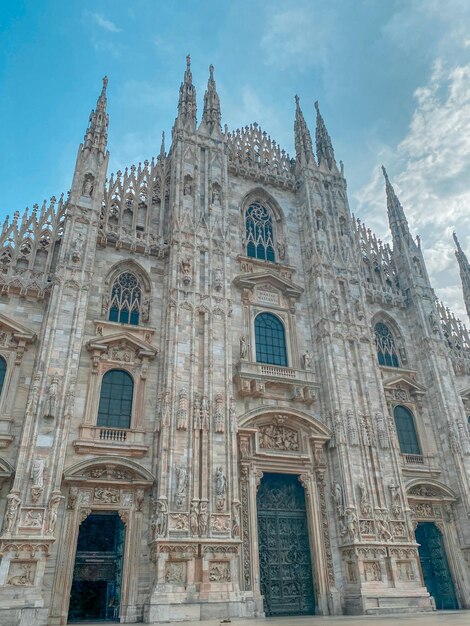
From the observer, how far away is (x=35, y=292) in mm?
17078

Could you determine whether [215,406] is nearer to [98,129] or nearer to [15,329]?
[15,329]

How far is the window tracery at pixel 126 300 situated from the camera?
1848 centimetres

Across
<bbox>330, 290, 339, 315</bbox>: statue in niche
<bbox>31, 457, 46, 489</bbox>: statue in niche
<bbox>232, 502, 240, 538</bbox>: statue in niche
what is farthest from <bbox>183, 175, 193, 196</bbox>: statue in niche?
<bbox>232, 502, 240, 538</bbox>: statue in niche

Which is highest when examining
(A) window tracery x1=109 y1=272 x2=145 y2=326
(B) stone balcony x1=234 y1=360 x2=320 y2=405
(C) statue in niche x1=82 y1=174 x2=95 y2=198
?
A: (C) statue in niche x1=82 y1=174 x2=95 y2=198

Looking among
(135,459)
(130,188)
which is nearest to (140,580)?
(135,459)

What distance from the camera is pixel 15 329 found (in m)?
16.1

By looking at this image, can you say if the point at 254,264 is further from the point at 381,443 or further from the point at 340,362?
the point at 381,443

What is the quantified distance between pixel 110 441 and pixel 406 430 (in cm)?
1311

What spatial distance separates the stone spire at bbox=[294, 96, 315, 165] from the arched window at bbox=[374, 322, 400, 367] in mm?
9755

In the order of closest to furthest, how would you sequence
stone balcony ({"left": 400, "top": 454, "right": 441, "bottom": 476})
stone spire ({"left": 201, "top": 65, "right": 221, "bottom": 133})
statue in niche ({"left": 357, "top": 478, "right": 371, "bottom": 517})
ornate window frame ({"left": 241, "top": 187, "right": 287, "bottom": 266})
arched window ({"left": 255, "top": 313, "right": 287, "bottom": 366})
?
statue in niche ({"left": 357, "top": 478, "right": 371, "bottom": 517}) < stone balcony ({"left": 400, "top": 454, "right": 441, "bottom": 476}) < arched window ({"left": 255, "top": 313, "right": 287, "bottom": 366}) < ornate window frame ({"left": 241, "top": 187, "right": 287, "bottom": 266}) < stone spire ({"left": 201, "top": 65, "right": 221, "bottom": 133})

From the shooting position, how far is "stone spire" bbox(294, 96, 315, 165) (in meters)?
26.2

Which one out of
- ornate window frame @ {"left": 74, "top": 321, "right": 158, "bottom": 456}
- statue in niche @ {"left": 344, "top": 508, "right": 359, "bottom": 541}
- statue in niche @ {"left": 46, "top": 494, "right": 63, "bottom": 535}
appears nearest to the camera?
statue in niche @ {"left": 46, "top": 494, "right": 63, "bottom": 535}

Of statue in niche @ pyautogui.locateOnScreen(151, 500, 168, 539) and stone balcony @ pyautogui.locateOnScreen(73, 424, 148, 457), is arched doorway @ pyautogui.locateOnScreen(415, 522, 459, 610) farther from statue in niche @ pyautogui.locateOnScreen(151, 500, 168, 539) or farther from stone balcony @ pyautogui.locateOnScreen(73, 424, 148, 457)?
stone balcony @ pyautogui.locateOnScreen(73, 424, 148, 457)

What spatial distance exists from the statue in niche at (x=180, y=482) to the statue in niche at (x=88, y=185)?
11.3 meters
